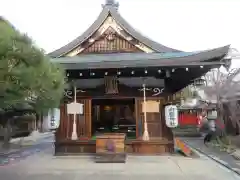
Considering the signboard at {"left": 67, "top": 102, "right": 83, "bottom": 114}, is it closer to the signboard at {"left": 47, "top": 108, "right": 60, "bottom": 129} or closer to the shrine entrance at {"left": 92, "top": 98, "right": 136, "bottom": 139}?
the signboard at {"left": 47, "top": 108, "right": 60, "bottom": 129}

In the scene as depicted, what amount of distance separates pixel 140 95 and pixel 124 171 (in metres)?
4.10

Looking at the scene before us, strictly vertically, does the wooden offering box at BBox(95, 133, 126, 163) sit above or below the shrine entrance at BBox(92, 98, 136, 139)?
below

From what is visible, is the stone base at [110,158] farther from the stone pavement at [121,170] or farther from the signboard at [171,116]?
the signboard at [171,116]

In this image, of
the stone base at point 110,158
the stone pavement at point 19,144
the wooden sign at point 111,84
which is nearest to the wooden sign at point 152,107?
Result: the wooden sign at point 111,84

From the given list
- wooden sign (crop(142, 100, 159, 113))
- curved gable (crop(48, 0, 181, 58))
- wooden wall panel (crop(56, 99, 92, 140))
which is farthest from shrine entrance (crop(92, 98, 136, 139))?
wooden sign (crop(142, 100, 159, 113))

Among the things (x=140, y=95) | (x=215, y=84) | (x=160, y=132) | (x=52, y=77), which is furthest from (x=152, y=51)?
(x=215, y=84)

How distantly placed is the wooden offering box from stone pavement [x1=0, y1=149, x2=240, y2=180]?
372mm

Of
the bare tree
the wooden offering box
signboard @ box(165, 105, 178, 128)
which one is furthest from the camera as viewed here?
the bare tree

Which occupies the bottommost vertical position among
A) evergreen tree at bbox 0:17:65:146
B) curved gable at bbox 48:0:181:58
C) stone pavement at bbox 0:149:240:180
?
stone pavement at bbox 0:149:240:180

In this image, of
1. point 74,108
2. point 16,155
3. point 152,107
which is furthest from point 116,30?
point 16,155

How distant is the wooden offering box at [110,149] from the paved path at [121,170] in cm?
39

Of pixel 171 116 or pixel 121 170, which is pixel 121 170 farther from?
pixel 171 116

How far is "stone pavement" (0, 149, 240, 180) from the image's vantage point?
863 cm

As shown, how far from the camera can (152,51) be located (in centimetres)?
1402
